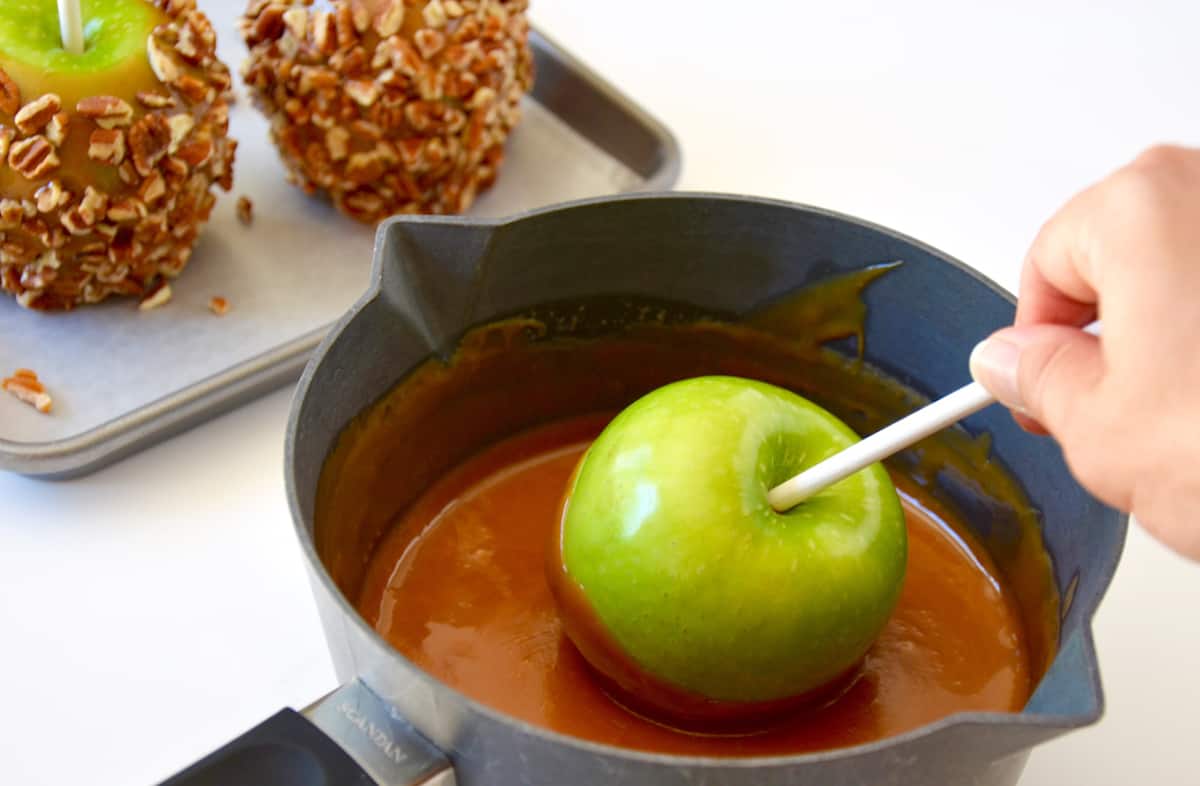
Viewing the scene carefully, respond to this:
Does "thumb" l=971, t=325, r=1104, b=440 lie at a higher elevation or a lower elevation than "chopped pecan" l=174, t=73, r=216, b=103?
higher

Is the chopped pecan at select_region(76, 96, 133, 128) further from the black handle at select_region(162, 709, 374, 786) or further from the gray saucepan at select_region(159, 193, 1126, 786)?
the black handle at select_region(162, 709, 374, 786)

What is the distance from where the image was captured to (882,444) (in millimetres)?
524

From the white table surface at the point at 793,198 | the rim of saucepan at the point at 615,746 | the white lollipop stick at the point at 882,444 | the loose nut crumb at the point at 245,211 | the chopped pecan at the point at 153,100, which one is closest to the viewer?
the rim of saucepan at the point at 615,746

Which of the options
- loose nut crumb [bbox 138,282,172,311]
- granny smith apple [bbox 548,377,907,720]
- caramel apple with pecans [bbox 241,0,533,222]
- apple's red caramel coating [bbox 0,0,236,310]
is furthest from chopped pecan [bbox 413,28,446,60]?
granny smith apple [bbox 548,377,907,720]

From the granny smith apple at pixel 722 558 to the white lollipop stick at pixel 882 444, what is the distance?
0.01 m

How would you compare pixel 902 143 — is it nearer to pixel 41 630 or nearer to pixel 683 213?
pixel 683 213

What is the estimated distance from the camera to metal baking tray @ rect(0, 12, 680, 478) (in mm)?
756

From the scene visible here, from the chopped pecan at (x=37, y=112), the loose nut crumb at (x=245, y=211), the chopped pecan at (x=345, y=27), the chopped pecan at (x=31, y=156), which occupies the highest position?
the chopped pecan at (x=345, y=27)

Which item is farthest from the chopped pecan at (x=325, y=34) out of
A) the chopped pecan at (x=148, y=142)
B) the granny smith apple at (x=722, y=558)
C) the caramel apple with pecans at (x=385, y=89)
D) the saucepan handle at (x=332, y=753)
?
the saucepan handle at (x=332, y=753)

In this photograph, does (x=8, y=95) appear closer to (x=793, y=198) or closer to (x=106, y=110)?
(x=106, y=110)

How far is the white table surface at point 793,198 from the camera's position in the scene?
661 mm

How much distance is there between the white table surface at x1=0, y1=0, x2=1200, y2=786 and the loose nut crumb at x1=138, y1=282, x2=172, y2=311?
0.32ft

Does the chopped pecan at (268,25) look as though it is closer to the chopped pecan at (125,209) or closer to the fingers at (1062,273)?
the chopped pecan at (125,209)

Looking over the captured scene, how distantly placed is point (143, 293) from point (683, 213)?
39 cm
